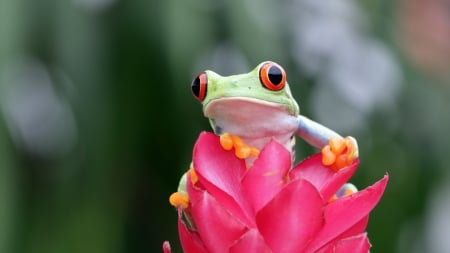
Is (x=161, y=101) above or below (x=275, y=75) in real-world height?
below

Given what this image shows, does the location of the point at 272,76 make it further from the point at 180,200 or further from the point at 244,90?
the point at 180,200

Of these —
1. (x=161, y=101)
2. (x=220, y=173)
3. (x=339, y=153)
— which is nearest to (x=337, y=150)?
(x=339, y=153)

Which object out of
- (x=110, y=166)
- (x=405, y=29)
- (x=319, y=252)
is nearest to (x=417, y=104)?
(x=405, y=29)

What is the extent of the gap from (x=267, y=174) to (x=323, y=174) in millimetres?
66

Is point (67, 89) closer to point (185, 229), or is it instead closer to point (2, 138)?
point (2, 138)

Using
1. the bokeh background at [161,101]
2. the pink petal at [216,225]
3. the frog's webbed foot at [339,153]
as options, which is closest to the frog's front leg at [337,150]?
the frog's webbed foot at [339,153]

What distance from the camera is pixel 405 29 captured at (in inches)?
84.1

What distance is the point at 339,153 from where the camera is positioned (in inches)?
28.8

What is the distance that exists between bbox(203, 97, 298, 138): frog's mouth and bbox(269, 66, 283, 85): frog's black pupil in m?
0.02

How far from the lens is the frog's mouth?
0.72 meters

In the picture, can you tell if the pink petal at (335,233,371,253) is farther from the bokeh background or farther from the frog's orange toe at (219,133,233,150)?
the bokeh background

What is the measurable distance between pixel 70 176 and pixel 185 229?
4.11ft

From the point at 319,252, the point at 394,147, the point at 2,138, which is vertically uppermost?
the point at 319,252

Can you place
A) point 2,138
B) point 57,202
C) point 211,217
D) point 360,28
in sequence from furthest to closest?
point 360,28
point 57,202
point 2,138
point 211,217
